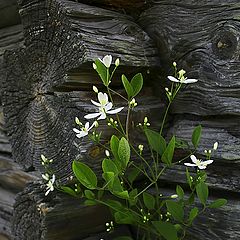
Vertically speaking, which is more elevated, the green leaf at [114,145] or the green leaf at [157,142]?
the green leaf at [114,145]

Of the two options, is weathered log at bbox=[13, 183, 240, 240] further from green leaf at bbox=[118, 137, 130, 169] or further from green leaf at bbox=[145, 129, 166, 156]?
green leaf at bbox=[118, 137, 130, 169]

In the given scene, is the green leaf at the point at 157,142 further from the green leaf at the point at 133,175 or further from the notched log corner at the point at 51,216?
the notched log corner at the point at 51,216

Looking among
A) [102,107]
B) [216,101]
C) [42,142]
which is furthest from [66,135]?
[216,101]

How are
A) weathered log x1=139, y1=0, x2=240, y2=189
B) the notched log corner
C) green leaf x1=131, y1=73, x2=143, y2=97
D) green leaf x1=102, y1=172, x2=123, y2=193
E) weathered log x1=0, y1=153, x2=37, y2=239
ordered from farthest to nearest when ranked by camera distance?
weathered log x1=0, y1=153, x2=37, y2=239, the notched log corner, weathered log x1=139, y1=0, x2=240, y2=189, green leaf x1=131, y1=73, x2=143, y2=97, green leaf x1=102, y1=172, x2=123, y2=193

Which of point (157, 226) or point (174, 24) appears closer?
point (157, 226)

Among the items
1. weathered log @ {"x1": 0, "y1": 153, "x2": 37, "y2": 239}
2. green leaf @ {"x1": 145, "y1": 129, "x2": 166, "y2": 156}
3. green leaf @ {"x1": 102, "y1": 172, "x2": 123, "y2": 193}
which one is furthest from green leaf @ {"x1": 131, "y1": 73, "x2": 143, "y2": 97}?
weathered log @ {"x1": 0, "y1": 153, "x2": 37, "y2": 239}

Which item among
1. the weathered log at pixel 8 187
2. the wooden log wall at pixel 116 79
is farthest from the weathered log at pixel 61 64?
the weathered log at pixel 8 187

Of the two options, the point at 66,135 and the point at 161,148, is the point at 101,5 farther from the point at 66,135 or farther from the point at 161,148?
the point at 161,148

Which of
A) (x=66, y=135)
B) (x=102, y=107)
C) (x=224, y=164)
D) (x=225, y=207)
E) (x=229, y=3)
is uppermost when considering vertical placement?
(x=229, y=3)
